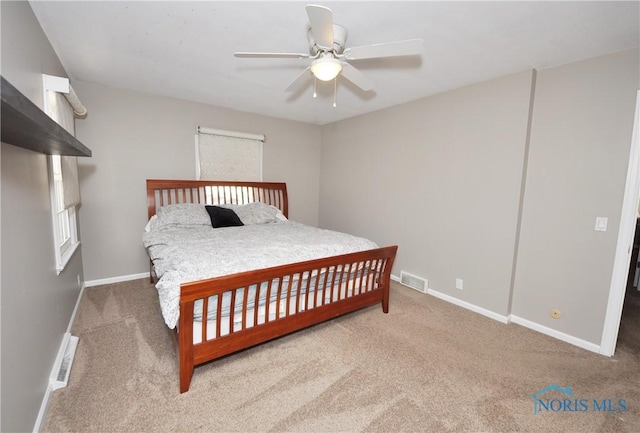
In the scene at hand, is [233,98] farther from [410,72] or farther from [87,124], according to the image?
[410,72]

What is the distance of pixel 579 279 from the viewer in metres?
2.46

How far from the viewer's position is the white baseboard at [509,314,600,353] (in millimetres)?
2414

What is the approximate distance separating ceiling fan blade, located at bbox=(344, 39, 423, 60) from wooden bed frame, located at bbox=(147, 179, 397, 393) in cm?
155

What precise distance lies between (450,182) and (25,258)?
11.9ft

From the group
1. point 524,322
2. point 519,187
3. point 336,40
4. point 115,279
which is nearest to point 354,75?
point 336,40

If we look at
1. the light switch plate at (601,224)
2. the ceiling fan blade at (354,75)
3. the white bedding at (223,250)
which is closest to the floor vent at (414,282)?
the white bedding at (223,250)

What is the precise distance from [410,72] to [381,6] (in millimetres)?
1112

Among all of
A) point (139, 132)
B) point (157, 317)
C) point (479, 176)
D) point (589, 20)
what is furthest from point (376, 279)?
point (139, 132)

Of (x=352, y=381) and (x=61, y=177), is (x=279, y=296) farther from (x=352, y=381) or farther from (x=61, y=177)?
(x=61, y=177)

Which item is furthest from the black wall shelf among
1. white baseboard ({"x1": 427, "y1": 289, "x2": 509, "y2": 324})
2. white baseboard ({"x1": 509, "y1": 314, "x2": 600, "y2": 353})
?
white baseboard ({"x1": 509, "y1": 314, "x2": 600, "y2": 353})

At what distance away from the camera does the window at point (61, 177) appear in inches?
81.5

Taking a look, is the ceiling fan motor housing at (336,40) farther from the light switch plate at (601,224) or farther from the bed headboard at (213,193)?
the bed headboard at (213,193)

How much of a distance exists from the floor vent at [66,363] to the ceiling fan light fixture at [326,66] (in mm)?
2671

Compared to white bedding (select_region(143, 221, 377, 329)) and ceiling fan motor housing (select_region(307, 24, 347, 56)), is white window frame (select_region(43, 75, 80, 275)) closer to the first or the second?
white bedding (select_region(143, 221, 377, 329))
